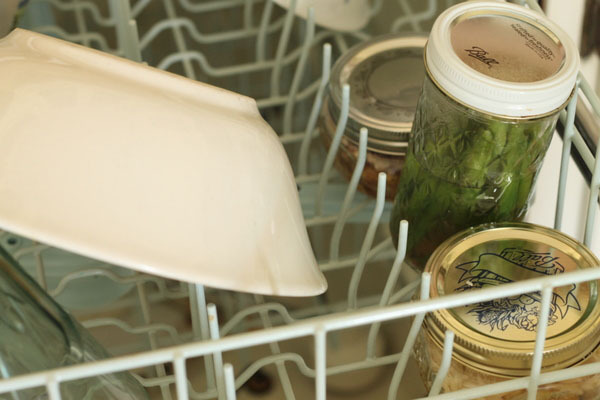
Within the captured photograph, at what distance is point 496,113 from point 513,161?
2.0 inches

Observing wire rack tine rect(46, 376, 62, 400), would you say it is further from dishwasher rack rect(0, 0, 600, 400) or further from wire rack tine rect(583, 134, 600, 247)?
wire rack tine rect(583, 134, 600, 247)

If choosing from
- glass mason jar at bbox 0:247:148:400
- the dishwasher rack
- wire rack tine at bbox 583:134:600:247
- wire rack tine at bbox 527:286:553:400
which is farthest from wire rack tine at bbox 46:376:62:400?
wire rack tine at bbox 583:134:600:247

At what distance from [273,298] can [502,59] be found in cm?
29

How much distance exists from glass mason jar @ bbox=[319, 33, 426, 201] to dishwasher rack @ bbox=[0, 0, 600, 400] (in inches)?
0.7

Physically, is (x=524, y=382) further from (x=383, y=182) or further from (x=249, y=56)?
(x=249, y=56)

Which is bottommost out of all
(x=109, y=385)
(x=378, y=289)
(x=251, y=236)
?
(x=378, y=289)

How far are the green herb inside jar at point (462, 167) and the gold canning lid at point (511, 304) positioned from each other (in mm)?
20

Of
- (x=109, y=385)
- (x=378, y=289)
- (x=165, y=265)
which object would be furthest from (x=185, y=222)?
(x=378, y=289)

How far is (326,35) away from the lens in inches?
29.9

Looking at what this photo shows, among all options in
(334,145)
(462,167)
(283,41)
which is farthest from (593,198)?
(283,41)

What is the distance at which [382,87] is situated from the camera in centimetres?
62

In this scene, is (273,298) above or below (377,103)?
below

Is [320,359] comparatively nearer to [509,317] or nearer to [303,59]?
[509,317]

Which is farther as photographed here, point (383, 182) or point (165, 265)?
point (383, 182)
